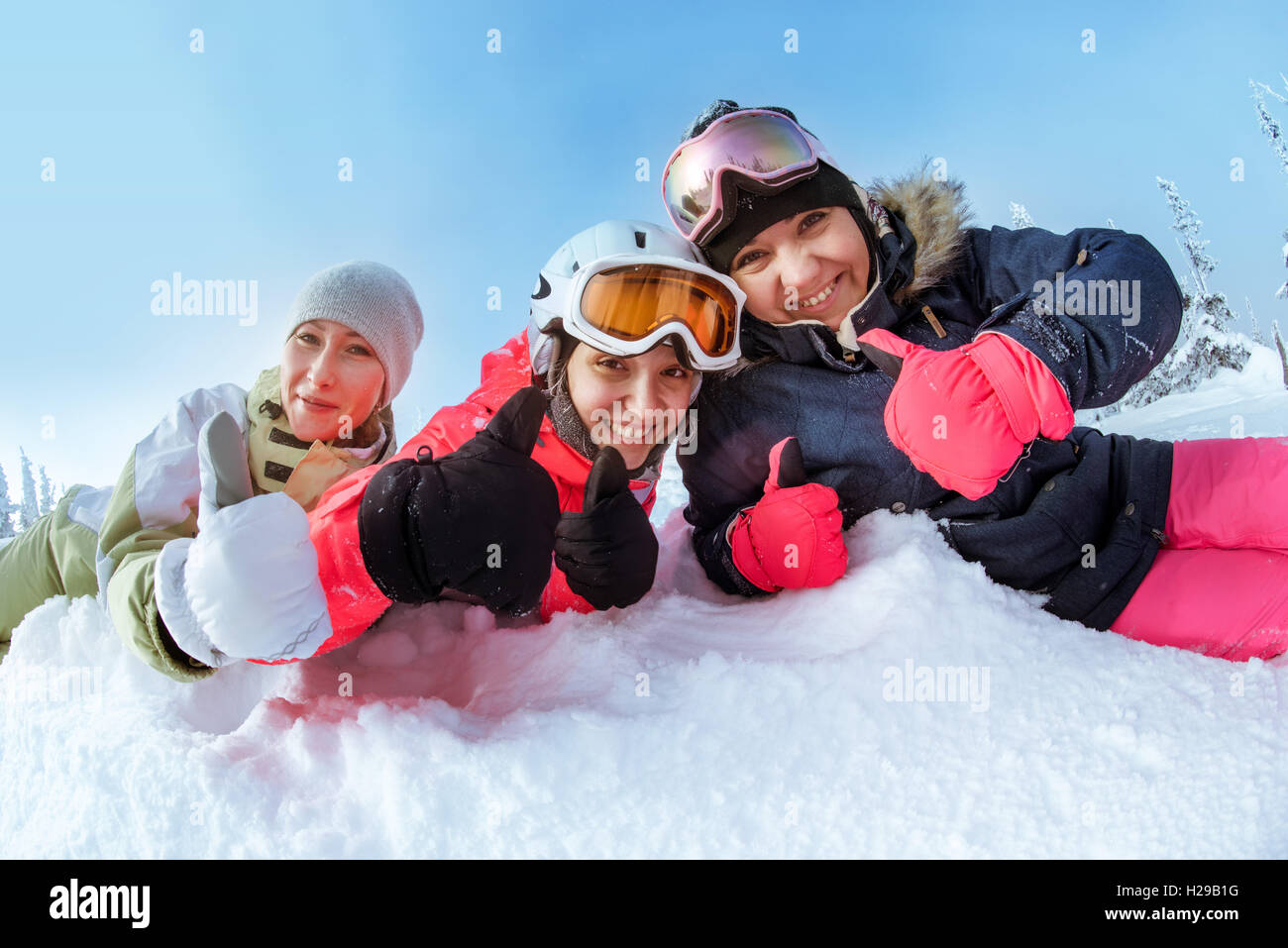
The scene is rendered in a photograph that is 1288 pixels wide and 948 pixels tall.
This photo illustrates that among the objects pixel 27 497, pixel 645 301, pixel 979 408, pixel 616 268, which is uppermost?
pixel 616 268

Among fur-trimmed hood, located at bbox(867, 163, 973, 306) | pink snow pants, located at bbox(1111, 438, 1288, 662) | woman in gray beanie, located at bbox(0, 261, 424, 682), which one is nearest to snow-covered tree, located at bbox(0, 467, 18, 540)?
woman in gray beanie, located at bbox(0, 261, 424, 682)

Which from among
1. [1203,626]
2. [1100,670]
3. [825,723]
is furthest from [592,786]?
→ [1203,626]

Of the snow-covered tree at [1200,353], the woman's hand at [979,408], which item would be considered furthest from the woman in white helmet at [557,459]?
the snow-covered tree at [1200,353]

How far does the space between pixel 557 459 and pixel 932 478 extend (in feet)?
4.22

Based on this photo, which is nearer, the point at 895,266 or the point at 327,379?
the point at 895,266

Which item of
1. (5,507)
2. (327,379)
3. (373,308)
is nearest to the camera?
(327,379)

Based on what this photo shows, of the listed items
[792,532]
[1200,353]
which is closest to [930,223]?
[792,532]

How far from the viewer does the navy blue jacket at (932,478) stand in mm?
2320

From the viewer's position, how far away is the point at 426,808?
149 centimetres

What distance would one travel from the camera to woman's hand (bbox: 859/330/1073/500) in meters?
1.84

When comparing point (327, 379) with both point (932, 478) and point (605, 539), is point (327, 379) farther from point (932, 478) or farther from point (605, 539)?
point (932, 478)

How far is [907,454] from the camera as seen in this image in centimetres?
216

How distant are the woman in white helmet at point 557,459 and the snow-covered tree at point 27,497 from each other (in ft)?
42.8
